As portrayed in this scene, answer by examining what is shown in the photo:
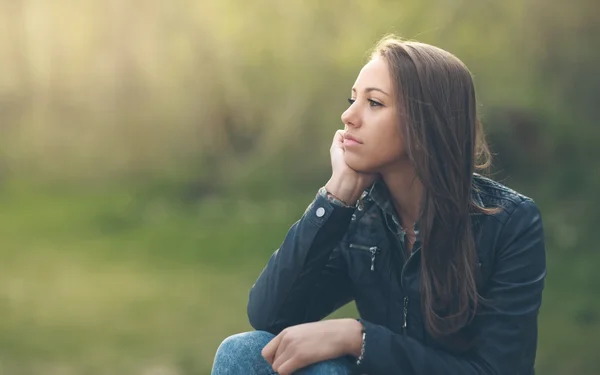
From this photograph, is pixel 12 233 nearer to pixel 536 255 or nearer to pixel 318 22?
pixel 318 22

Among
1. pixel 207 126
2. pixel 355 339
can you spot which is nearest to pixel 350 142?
pixel 355 339

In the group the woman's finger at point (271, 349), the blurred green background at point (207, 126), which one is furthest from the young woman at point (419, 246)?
the blurred green background at point (207, 126)

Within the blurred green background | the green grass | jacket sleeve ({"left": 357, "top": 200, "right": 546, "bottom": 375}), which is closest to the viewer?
jacket sleeve ({"left": 357, "top": 200, "right": 546, "bottom": 375})

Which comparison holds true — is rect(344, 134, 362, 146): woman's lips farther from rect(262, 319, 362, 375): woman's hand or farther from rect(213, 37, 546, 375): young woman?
rect(262, 319, 362, 375): woman's hand

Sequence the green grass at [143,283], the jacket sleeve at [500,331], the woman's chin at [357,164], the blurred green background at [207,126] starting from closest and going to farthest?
the jacket sleeve at [500,331] → the woman's chin at [357,164] → the green grass at [143,283] → the blurred green background at [207,126]

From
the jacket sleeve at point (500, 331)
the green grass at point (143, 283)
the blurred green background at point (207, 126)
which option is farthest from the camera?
the blurred green background at point (207, 126)

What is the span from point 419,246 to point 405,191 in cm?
13

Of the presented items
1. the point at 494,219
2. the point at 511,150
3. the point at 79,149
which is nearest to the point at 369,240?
the point at 494,219

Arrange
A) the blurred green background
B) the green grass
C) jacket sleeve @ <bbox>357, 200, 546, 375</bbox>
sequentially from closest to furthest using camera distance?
jacket sleeve @ <bbox>357, 200, 546, 375</bbox>
the green grass
the blurred green background

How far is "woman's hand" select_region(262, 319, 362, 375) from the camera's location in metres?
1.73

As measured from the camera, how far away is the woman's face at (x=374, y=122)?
177 centimetres

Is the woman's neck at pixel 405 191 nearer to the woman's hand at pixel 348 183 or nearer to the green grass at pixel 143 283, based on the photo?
the woman's hand at pixel 348 183

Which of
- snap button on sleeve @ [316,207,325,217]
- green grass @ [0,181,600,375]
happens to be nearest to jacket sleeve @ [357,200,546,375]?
snap button on sleeve @ [316,207,325,217]

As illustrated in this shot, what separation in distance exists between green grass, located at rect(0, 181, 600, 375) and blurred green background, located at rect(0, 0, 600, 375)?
0.05 feet
